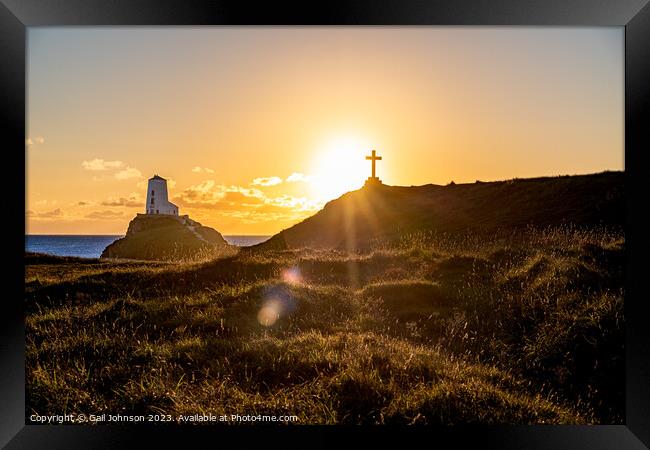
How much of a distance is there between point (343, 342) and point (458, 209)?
13288 millimetres

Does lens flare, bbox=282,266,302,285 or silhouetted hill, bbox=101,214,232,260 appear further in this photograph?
silhouetted hill, bbox=101,214,232,260

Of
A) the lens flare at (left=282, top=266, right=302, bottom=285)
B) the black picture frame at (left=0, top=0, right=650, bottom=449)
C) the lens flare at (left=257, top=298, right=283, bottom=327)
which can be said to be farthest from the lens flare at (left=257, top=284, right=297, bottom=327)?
the black picture frame at (left=0, top=0, right=650, bottom=449)

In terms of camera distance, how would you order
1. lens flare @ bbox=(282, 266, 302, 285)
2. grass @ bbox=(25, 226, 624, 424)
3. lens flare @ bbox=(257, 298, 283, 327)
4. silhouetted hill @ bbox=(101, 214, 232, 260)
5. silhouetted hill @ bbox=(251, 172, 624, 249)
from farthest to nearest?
1. silhouetted hill @ bbox=(251, 172, 624, 249)
2. silhouetted hill @ bbox=(101, 214, 232, 260)
3. lens flare @ bbox=(282, 266, 302, 285)
4. lens flare @ bbox=(257, 298, 283, 327)
5. grass @ bbox=(25, 226, 624, 424)

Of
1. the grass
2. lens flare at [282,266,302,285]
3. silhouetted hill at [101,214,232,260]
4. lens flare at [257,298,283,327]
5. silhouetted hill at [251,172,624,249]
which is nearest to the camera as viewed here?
the grass

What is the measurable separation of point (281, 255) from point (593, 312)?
5651 millimetres

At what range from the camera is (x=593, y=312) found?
203 inches

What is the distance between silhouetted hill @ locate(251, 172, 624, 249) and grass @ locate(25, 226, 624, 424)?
5389mm

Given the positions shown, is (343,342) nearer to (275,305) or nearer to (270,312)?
(270,312)

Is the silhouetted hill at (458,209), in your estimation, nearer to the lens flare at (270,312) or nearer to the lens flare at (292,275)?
the lens flare at (292,275)

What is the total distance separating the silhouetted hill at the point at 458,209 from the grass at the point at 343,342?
17.7 feet

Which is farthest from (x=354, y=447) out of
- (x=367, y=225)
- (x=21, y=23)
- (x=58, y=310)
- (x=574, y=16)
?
(x=367, y=225)

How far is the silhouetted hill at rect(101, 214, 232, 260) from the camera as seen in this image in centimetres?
1003

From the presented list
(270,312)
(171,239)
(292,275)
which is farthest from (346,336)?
(171,239)

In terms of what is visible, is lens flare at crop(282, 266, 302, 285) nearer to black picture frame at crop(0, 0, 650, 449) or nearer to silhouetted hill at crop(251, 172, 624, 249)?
black picture frame at crop(0, 0, 650, 449)
